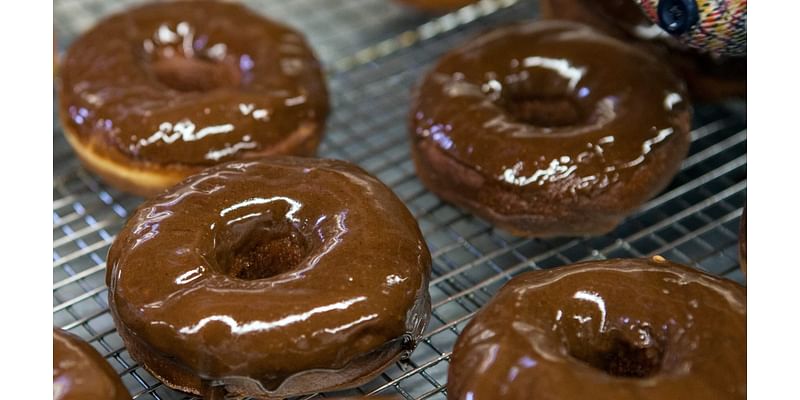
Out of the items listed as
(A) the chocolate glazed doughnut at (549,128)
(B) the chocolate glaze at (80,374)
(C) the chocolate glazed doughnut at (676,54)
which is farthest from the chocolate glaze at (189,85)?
(C) the chocolate glazed doughnut at (676,54)

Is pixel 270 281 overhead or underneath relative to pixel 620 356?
overhead

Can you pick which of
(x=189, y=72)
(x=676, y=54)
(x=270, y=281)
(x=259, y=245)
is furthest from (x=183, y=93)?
(x=676, y=54)

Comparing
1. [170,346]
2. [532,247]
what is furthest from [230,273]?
[532,247]

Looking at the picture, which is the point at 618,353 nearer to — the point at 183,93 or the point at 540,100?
the point at 540,100

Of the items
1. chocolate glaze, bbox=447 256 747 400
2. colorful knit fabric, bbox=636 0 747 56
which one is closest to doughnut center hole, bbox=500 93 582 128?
colorful knit fabric, bbox=636 0 747 56

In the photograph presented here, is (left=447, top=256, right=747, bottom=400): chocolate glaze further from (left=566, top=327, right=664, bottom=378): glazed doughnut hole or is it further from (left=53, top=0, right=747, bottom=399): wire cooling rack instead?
(left=53, top=0, right=747, bottom=399): wire cooling rack
